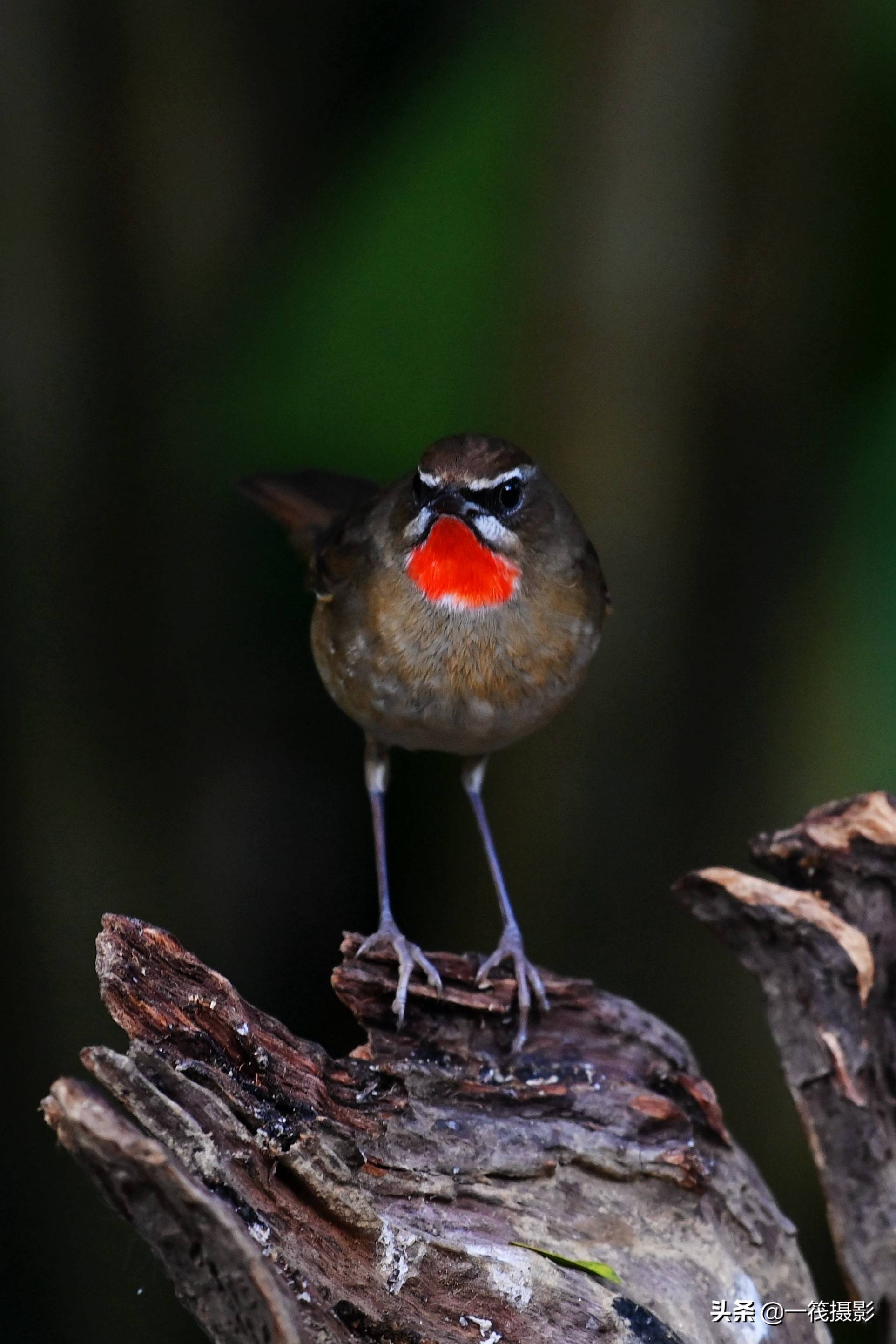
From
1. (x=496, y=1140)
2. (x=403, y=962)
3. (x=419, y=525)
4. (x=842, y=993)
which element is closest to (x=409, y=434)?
(x=419, y=525)

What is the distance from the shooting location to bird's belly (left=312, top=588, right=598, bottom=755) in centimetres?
251

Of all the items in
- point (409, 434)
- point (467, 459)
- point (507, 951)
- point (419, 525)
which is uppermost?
point (409, 434)

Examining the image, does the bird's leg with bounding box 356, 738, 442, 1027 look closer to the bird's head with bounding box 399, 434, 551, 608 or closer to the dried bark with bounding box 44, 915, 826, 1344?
the dried bark with bounding box 44, 915, 826, 1344

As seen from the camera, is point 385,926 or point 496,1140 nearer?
point 496,1140

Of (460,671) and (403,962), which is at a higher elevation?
(460,671)

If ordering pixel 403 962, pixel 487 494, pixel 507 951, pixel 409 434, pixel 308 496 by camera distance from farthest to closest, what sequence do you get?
pixel 409 434
pixel 308 496
pixel 507 951
pixel 487 494
pixel 403 962

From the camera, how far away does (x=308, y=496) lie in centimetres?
323

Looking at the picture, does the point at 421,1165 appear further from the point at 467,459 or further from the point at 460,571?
the point at 467,459

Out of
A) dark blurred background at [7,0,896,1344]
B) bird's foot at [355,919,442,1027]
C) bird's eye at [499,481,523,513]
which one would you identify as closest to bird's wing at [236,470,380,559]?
dark blurred background at [7,0,896,1344]

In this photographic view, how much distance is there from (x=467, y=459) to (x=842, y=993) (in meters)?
1.24

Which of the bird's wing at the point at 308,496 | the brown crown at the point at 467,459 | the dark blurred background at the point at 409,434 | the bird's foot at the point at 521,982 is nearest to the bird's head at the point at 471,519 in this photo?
the brown crown at the point at 467,459

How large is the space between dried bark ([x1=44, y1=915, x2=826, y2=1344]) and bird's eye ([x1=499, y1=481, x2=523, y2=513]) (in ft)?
2.97

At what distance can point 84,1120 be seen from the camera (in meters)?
1.43

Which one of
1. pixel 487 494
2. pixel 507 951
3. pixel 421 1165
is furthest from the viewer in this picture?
pixel 507 951
